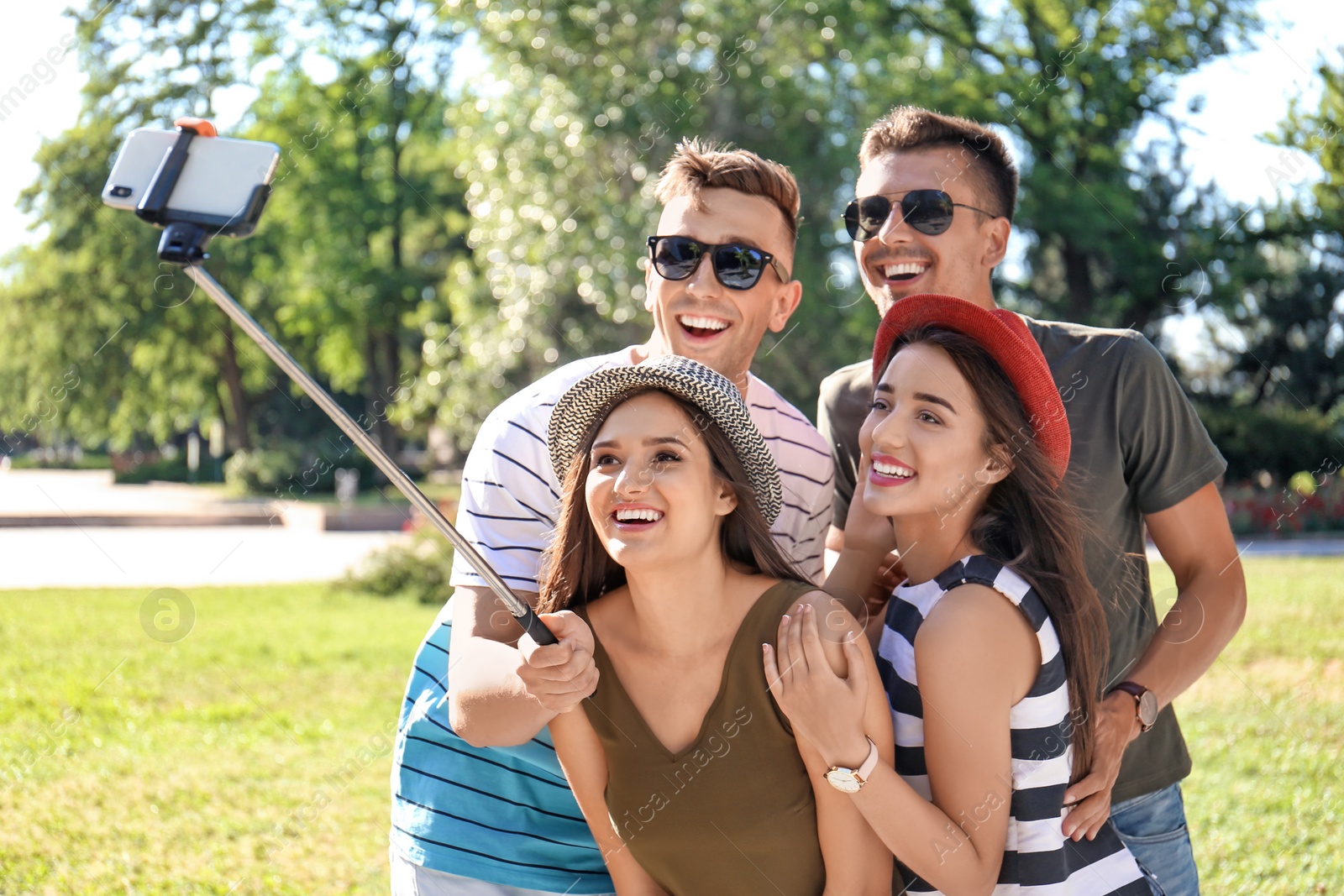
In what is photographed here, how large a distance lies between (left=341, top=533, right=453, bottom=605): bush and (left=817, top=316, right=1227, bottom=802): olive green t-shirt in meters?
11.8

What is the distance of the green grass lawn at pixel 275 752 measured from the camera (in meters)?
5.70

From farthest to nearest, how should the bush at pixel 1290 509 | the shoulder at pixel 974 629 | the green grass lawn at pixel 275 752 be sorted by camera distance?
1. the bush at pixel 1290 509
2. the green grass lawn at pixel 275 752
3. the shoulder at pixel 974 629

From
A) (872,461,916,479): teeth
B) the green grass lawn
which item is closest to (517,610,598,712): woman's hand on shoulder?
(872,461,916,479): teeth

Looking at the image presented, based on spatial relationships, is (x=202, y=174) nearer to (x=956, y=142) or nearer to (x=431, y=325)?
(x=956, y=142)

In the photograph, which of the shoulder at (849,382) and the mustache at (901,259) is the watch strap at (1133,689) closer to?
the shoulder at (849,382)

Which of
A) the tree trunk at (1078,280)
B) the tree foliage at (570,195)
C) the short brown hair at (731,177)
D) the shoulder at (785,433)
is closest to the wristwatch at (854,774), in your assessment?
the shoulder at (785,433)

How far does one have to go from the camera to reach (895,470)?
2496mm

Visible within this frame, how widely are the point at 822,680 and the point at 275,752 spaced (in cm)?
650

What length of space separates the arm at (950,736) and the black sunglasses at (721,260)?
1063 millimetres

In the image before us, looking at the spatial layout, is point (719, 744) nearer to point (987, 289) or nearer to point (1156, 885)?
point (1156, 885)

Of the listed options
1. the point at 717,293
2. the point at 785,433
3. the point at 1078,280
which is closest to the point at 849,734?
the point at 785,433

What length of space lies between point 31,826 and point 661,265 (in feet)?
17.5

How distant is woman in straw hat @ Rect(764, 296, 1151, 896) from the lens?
2195 mm

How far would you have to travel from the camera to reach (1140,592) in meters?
3.04
